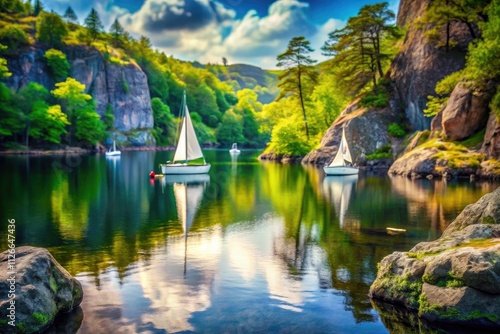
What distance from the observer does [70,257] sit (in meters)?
18.5

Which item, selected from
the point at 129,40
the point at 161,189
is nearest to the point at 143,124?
the point at 129,40

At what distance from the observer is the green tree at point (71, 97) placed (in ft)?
334

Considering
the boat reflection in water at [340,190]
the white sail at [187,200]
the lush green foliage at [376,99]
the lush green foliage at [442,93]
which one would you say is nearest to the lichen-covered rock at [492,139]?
the lush green foliage at [442,93]

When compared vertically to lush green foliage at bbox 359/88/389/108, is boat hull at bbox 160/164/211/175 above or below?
below

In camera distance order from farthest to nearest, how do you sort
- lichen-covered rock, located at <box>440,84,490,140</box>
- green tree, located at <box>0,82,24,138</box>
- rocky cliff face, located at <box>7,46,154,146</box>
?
rocky cliff face, located at <box>7,46,154,146</box> < green tree, located at <box>0,82,24,138</box> < lichen-covered rock, located at <box>440,84,490,140</box>

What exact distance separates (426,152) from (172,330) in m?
47.1

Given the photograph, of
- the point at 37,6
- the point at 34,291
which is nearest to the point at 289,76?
the point at 34,291

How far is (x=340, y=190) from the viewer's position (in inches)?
1667

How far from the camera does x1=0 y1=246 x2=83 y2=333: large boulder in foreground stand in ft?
36.9

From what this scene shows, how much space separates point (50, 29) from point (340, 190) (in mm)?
96846

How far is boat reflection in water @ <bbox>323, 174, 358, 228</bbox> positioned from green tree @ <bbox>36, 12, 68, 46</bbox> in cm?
8765

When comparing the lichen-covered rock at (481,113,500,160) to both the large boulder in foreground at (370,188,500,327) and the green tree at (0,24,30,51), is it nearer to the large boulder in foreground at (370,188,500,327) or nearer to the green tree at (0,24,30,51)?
the large boulder in foreground at (370,188,500,327)

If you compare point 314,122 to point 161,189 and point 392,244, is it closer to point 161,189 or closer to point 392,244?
point 161,189

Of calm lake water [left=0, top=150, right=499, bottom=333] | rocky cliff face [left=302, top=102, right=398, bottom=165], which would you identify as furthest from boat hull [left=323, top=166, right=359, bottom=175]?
calm lake water [left=0, top=150, right=499, bottom=333]
